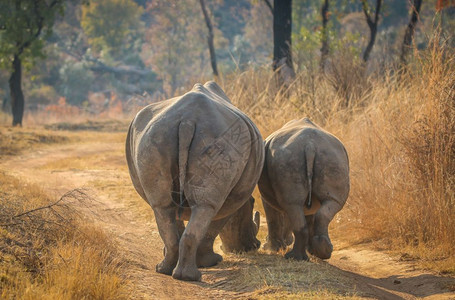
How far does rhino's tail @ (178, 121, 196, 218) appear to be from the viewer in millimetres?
5551

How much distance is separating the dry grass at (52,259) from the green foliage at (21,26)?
57.4 feet

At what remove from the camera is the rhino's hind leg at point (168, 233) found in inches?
230

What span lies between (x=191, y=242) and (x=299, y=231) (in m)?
1.30

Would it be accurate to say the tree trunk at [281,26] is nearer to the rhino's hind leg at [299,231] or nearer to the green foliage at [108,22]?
the rhino's hind leg at [299,231]

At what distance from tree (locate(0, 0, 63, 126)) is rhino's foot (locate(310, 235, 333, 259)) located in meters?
19.2

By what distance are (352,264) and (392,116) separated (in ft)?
8.05

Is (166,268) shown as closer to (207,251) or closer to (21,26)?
(207,251)

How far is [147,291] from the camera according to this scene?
523cm

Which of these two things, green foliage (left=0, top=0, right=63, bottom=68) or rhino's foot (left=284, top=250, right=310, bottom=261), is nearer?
rhino's foot (left=284, top=250, right=310, bottom=261)

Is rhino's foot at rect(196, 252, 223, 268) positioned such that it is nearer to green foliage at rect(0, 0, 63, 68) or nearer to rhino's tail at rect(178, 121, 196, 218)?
rhino's tail at rect(178, 121, 196, 218)

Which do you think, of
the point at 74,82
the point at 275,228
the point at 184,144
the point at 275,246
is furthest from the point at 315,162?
the point at 74,82

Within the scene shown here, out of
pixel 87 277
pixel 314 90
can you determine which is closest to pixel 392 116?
pixel 314 90

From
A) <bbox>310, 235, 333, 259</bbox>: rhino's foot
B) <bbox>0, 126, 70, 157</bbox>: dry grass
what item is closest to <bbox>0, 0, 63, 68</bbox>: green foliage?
<bbox>0, 126, 70, 157</bbox>: dry grass

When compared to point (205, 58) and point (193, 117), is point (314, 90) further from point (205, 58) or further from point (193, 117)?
point (205, 58)
